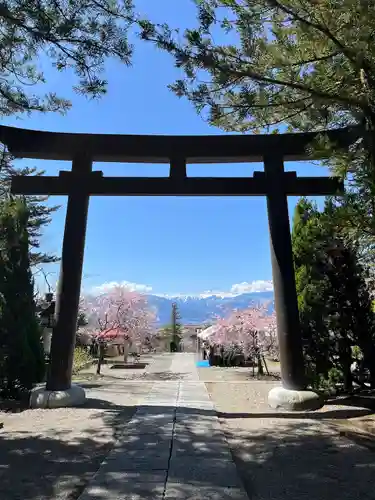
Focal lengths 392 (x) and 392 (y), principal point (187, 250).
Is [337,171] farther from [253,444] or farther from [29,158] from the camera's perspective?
[29,158]

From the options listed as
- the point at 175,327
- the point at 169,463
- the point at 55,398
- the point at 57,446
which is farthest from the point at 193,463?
the point at 175,327

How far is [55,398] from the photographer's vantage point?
6039 millimetres

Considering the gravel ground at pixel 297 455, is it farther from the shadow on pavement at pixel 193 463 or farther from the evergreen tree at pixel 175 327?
the evergreen tree at pixel 175 327

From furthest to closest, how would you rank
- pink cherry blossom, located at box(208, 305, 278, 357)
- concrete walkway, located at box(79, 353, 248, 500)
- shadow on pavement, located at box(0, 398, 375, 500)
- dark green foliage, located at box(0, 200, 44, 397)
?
pink cherry blossom, located at box(208, 305, 278, 357) < dark green foliage, located at box(0, 200, 44, 397) < shadow on pavement, located at box(0, 398, 375, 500) < concrete walkway, located at box(79, 353, 248, 500)

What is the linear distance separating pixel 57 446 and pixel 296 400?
3426mm

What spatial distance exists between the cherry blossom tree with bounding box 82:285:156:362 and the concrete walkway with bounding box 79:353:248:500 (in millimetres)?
9872

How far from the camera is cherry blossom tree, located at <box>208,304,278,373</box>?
12.4 metres

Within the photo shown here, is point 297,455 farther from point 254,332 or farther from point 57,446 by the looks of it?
point 254,332

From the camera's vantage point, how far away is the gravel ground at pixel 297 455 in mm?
2933

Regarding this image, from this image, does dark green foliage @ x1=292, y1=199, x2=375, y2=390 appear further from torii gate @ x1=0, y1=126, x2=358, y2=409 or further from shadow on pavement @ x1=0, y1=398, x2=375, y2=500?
shadow on pavement @ x1=0, y1=398, x2=375, y2=500

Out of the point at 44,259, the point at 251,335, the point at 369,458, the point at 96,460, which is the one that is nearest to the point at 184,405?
the point at 96,460

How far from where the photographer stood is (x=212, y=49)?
4.31 metres

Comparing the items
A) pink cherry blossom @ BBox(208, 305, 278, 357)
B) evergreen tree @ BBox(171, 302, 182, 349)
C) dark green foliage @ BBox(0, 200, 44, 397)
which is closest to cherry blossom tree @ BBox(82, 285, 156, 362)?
pink cherry blossom @ BBox(208, 305, 278, 357)

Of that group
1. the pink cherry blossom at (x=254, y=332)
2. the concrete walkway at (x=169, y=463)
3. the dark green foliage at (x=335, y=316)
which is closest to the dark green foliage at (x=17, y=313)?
the concrete walkway at (x=169, y=463)
